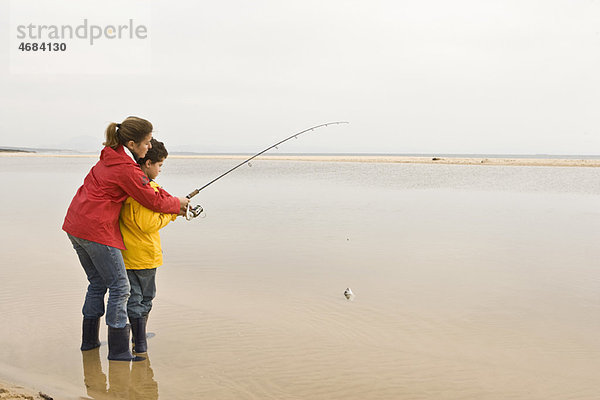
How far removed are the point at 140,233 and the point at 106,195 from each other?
33 centimetres

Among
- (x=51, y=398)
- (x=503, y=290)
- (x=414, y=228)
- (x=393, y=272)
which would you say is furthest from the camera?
(x=414, y=228)

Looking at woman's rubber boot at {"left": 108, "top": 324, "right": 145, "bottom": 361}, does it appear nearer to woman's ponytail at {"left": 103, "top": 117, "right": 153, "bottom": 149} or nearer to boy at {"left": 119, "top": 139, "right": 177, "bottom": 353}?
boy at {"left": 119, "top": 139, "right": 177, "bottom": 353}

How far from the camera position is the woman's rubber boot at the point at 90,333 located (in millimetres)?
3443

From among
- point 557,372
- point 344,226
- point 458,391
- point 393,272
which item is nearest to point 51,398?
point 458,391

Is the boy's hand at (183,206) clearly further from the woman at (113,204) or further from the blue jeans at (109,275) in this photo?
the blue jeans at (109,275)

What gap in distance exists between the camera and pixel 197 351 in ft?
11.5

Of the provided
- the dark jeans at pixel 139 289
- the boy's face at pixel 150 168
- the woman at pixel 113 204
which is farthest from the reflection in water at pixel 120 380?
the boy's face at pixel 150 168

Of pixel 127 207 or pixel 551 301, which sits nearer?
pixel 127 207

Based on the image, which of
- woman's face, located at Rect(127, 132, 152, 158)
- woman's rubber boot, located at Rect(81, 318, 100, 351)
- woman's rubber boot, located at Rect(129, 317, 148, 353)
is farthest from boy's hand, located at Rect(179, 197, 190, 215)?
woman's rubber boot, located at Rect(81, 318, 100, 351)

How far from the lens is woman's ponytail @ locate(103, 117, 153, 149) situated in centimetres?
307

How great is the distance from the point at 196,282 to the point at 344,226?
3815 mm

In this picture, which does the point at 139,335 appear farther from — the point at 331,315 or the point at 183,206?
the point at 331,315

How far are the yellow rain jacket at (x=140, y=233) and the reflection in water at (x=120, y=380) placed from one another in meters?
0.62

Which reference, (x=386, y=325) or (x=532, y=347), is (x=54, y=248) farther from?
(x=532, y=347)
